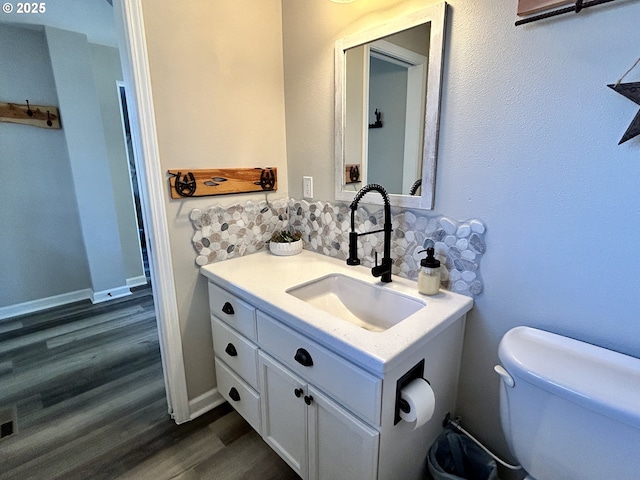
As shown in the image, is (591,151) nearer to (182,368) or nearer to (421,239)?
(421,239)

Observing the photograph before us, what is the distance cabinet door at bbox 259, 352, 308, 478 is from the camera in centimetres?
115

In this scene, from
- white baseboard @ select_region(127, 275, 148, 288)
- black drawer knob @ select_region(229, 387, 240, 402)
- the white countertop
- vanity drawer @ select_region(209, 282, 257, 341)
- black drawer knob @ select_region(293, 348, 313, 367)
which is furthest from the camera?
white baseboard @ select_region(127, 275, 148, 288)

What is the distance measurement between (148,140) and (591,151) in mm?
1546

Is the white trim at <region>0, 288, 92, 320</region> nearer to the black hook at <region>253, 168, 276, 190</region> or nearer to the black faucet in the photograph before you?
the black hook at <region>253, 168, 276, 190</region>

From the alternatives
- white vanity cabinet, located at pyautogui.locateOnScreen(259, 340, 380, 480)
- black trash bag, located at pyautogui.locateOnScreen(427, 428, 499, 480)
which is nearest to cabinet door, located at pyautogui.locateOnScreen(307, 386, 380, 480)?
white vanity cabinet, located at pyautogui.locateOnScreen(259, 340, 380, 480)

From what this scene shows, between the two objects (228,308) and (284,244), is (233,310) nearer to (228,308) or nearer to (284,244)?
(228,308)

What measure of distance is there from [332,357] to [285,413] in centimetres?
45

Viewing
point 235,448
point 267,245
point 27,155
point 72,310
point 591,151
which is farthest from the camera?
point 72,310

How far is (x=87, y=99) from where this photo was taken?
9.13 ft

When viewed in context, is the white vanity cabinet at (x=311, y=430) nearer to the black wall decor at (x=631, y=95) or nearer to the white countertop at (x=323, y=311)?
the white countertop at (x=323, y=311)

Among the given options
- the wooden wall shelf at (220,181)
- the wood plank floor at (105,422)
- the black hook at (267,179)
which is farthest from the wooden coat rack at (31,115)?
the black hook at (267,179)

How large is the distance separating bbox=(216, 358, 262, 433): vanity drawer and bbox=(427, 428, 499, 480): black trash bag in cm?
74

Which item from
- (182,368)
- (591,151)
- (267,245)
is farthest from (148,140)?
(591,151)

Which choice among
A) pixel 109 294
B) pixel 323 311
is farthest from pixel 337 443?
pixel 109 294
